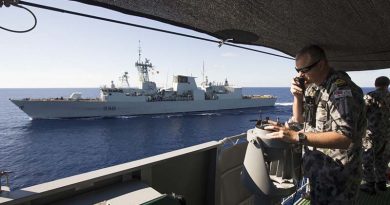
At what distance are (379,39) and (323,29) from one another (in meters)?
1.13

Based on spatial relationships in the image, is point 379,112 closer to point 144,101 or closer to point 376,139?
point 376,139

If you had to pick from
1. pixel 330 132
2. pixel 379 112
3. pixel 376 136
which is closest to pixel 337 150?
pixel 330 132

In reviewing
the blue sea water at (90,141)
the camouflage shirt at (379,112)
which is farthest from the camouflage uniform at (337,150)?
the blue sea water at (90,141)

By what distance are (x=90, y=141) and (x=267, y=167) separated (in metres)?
27.2

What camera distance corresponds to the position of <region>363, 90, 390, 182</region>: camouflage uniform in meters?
4.03

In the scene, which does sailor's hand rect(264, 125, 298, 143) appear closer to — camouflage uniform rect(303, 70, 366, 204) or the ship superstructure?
camouflage uniform rect(303, 70, 366, 204)

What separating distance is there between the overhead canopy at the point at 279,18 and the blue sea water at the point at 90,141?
17.1 metres

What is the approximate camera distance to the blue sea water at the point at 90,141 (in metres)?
18.9

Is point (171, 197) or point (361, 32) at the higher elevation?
point (361, 32)

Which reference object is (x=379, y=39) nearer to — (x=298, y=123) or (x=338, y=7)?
(x=338, y=7)

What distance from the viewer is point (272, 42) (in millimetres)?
3906

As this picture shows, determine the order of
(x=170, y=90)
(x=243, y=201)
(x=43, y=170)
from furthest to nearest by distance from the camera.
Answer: (x=170, y=90) < (x=43, y=170) < (x=243, y=201)

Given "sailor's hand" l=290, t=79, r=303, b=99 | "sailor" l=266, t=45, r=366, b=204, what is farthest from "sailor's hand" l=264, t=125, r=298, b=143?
"sailor's hand" l=290, t=79, r=303, b=99

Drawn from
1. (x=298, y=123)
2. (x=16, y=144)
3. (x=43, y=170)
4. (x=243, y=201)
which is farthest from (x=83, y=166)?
(x=298, y=123)
